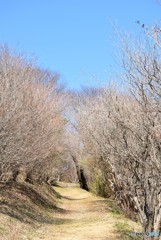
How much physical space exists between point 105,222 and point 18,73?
622 cm

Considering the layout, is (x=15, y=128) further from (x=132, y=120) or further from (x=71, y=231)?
(x=132, y=120)

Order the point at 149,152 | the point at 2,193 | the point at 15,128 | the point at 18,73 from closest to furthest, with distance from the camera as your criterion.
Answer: the point at 149,152 → the point at 15,128 → the point at 18,73 → the point at 2,193

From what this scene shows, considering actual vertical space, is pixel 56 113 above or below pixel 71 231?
above

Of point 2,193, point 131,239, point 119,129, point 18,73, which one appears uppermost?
point 18,73

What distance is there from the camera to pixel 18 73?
13938 millimetres

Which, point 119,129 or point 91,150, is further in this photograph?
point 91,150

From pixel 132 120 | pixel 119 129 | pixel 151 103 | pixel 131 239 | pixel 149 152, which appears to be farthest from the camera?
pixel 131 239

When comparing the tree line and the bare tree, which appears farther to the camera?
the bare tree

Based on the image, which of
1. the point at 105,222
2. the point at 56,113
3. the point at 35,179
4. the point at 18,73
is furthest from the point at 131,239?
the point at 35,179

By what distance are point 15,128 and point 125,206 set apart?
737 cm

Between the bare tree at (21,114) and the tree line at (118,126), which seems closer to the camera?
the tree line at (118,126)

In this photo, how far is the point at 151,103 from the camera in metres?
6.91

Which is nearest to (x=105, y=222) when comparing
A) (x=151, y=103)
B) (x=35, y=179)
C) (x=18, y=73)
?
(x=18, y=73)

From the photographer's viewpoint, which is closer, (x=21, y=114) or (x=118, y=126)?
(x=118, y=126)
